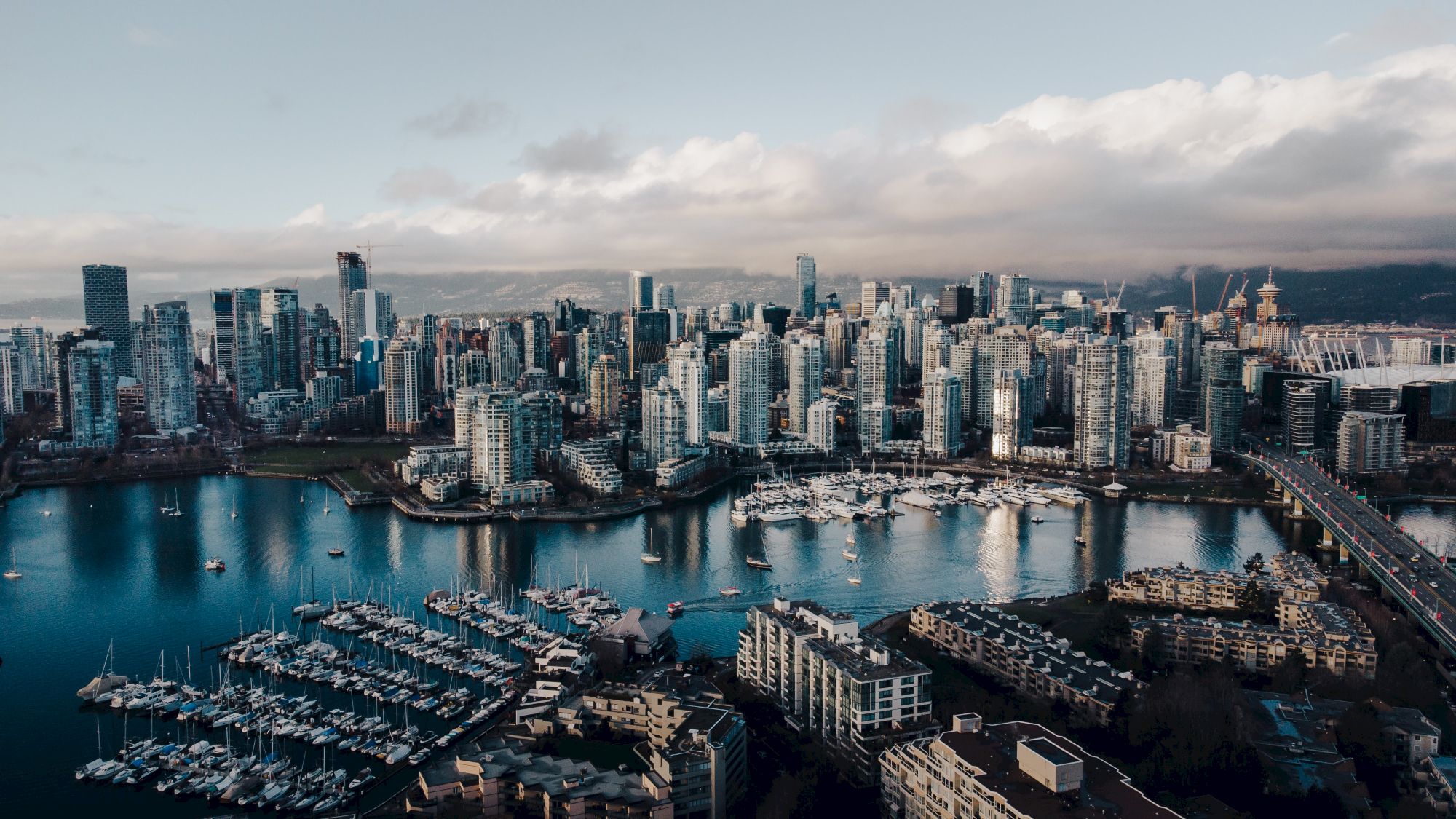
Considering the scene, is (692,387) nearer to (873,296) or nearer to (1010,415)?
(1010,415)

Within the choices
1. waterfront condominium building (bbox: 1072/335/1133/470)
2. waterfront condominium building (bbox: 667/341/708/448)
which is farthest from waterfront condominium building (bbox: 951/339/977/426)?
waterfront condominium building (bbox: 667/341/708/448)

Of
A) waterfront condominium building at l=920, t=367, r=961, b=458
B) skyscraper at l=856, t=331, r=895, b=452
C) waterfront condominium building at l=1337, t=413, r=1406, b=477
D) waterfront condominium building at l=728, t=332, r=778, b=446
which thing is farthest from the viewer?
skyscraper at l=856, t=331, r=895, b=452

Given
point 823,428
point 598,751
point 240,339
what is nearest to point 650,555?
point 598,751

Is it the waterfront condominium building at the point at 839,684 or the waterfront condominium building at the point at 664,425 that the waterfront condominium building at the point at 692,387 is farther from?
the waterfront condominium building at the point at 839,684

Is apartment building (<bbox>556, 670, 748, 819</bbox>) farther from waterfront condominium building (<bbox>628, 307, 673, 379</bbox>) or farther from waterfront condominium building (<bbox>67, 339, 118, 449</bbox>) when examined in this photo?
waterfront condominium building (<bbox>628, 307, 673, 379</bbox>)

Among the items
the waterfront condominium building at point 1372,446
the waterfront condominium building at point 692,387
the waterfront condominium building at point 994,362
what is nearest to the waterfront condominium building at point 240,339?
the waterfront condominium building at point 692,387

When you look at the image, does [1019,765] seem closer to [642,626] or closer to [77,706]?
[642,626]
